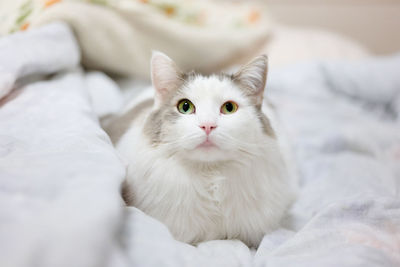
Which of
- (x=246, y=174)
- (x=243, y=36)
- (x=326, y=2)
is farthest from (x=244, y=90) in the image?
(x=326, y=2)

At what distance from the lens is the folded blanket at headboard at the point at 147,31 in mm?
1423

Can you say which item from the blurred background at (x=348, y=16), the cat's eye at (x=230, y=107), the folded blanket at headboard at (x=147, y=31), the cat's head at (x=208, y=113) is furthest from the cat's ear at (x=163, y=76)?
the blurred background at (x=348, y=16)

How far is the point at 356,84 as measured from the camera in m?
1.96

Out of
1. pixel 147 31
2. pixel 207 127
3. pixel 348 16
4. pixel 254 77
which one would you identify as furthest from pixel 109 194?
pixel 348 16

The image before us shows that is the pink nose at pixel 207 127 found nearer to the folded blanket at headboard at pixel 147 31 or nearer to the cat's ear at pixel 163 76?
the cat's ear at pixel 163 76

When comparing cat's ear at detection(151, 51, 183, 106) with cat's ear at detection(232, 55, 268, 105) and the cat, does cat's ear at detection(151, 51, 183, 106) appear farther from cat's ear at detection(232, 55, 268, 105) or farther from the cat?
cat's ear at detection(232, 55, 268, 105)

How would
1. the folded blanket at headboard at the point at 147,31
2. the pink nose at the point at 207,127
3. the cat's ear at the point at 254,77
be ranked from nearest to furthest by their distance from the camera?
the pink nose at the point at 207,127 → the cat's ear at the point at 254,77 → the folded blanket at headboard at the point at 147,31

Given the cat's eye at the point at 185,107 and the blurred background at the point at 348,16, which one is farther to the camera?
the blurred background at the point at 348,16

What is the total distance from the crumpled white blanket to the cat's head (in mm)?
167

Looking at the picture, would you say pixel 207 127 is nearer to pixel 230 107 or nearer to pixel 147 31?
pixel 230 107

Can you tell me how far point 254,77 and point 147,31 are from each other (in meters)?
0.95

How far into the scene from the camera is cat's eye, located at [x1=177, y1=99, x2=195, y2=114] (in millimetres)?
900

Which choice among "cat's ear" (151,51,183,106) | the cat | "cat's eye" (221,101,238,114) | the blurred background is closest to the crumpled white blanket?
the cat

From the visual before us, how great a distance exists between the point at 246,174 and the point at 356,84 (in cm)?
138
